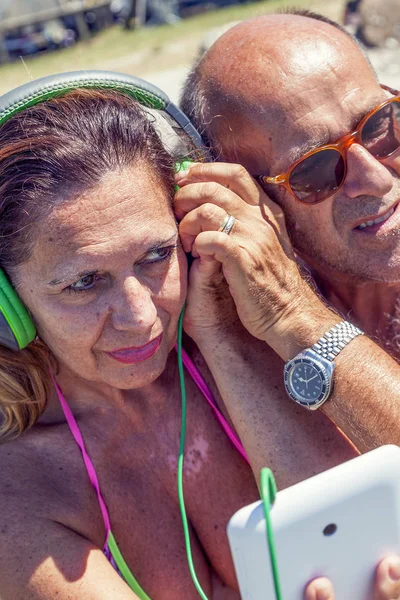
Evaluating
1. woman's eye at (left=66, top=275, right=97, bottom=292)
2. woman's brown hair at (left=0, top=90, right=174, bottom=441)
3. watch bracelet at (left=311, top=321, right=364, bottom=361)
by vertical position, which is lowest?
watch bracelet at (left=311, top=321, right=364, bottom=361)

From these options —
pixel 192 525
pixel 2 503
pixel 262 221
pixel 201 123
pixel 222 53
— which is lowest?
pixel 192 525

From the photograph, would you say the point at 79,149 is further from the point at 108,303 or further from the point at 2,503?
the point at 2,503

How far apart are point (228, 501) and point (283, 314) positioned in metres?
0.68

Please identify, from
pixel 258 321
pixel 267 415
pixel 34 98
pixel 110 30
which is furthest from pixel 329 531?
pixel 110 30

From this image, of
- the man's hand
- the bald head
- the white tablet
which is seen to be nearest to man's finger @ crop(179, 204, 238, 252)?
the man's hand

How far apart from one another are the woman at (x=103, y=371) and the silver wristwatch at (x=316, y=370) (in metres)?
0.15

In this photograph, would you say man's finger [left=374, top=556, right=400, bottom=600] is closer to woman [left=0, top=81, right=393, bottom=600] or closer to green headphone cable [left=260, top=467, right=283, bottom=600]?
green headphone cable [left=260, top=467, right=283, bottom=600]

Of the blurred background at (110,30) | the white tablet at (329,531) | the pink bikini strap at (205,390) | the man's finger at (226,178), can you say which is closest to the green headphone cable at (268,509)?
the white tablet at (329,531)

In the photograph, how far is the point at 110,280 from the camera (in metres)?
2.09

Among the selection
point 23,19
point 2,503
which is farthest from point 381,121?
point 23,19

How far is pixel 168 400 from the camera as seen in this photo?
260 centimetres

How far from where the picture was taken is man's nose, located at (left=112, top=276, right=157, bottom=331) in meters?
2.06

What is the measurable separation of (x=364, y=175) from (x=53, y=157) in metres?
1.19

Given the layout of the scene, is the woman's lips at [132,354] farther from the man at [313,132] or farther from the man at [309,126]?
the man at [309,126]
